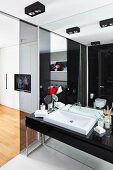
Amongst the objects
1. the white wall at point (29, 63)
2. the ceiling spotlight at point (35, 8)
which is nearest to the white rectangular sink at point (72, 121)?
the white wall at point (29, 63)

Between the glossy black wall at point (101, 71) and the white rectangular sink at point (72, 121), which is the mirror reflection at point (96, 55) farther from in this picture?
the white rectangular sink at point (72, 121)

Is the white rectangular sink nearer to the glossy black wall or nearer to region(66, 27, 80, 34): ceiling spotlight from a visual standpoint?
the glossy black wall

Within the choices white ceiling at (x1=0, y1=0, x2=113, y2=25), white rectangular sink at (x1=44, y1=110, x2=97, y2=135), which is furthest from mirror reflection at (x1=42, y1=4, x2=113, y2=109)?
white rectangular sink at (x1=44, y1=110, x2=97, y2=135)

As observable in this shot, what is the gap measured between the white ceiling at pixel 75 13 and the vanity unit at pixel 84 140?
123 cm

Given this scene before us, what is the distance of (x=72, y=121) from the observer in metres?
2.09

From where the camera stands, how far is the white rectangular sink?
172cm

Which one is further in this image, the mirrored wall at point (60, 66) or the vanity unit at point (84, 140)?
the mirrored wall at point (60, 66)

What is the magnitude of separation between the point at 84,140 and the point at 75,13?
1704mm

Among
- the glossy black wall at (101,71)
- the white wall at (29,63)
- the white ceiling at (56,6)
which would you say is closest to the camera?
the white ceiling at (56,6)

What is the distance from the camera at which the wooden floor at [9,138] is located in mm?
2292

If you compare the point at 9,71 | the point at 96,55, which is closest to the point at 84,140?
the point at 96,55

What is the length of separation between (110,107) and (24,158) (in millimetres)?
1571

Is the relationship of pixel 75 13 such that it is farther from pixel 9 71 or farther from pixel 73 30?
pixel 9 71

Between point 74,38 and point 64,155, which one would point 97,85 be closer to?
point 74,38
